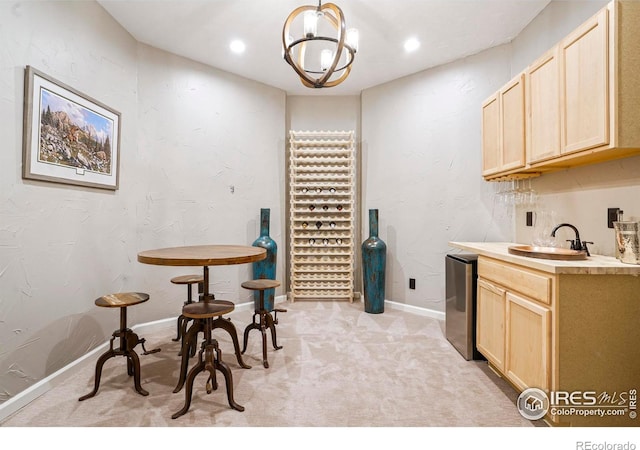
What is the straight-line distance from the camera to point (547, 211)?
2443mm

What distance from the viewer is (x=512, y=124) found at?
2.38m

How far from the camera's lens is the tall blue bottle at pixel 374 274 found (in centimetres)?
363

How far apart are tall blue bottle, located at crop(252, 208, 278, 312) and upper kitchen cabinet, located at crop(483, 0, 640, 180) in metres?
2.58

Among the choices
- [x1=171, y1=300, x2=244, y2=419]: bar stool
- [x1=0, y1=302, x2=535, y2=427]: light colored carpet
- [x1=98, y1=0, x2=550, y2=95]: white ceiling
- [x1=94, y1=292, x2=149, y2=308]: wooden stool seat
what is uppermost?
[x1=98, y1=0, x2=550, y2=95]: white ceiling

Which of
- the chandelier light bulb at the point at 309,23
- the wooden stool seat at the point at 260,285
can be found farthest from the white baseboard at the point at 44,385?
the chandelier light bulb at the point at 309,23

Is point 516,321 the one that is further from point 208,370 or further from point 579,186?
point 208,370

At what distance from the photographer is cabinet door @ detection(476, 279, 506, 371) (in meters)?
2.02

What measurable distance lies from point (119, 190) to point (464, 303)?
300 cm

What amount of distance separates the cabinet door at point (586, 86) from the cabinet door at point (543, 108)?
0.06 metres

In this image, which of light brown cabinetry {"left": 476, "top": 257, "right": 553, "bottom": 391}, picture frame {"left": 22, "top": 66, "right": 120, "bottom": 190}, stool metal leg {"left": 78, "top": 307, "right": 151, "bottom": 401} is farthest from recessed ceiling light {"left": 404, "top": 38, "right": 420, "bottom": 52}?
stool metal leg {"left": 78, "top": 307, "right": 151, "bottom": 401}

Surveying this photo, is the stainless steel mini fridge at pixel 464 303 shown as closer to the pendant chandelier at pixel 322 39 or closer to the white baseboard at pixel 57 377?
the white baseboard at pixel 57 377

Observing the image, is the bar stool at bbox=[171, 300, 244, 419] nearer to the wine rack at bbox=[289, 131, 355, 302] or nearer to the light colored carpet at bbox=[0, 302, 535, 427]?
the light colored carpet at bbox=[0, 302, 535, 427]
